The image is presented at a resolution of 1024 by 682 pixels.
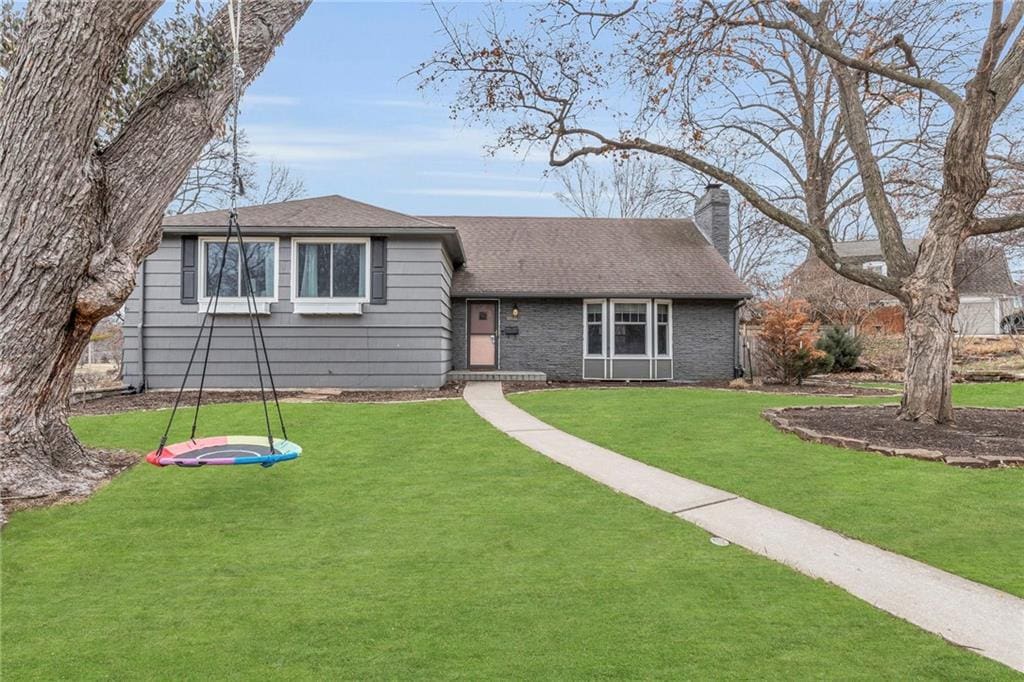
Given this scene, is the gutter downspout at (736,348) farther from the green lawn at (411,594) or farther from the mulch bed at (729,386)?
the green lawn at (411,594)

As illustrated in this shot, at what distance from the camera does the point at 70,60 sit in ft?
14.3

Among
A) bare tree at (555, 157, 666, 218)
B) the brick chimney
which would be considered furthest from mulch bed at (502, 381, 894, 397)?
bare tree at (555, 157, 666, 218)

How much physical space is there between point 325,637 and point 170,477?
11.5 ft

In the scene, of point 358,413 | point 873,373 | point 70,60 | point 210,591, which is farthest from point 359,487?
point 873,373

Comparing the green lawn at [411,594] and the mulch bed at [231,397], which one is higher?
the mulch bed at [231,397]

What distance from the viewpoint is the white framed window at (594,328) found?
14.8 m

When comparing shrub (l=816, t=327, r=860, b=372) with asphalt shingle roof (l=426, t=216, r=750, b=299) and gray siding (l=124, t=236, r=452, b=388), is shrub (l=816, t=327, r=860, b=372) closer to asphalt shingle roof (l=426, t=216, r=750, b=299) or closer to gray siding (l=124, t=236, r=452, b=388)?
asphalt shingle roof (l=426, t=216, r=750, b=299)

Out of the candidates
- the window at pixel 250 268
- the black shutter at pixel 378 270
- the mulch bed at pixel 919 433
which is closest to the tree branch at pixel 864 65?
the mulch bed at pixel 919 433

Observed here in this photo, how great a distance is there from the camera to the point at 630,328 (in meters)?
14.9

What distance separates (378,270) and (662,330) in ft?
25.3

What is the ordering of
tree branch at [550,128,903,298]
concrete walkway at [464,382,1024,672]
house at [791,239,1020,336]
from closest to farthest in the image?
1. concrete walkway at [464,382,1024,672]
2. tree branch at [550,128,903,298]
3. house at [791,239,1020,336]

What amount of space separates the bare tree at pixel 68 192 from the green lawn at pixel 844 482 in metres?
5.33

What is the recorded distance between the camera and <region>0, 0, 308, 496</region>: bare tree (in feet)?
14.2

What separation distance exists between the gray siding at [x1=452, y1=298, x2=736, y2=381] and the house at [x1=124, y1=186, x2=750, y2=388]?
3 cm
